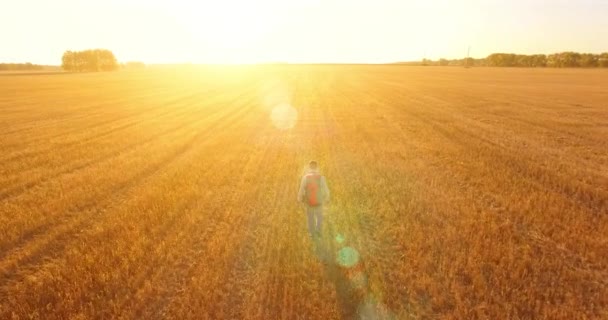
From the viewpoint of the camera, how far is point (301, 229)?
23.5 ft

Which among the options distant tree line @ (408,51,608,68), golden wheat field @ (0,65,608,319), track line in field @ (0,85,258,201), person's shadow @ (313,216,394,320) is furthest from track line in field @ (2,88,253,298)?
distant tree line @ (408,51,608,68)

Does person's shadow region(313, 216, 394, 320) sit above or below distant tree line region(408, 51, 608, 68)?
below

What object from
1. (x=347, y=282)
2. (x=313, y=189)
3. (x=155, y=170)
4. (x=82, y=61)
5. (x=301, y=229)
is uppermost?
(x=82, y=61)

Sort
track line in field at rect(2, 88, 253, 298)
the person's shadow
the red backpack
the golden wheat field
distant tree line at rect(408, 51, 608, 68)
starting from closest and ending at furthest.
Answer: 1. the person's shadow
2. the golden wheat field
3. the red backpack
4. track line in field at rect(2, 88, 253, 298)
5. distant tree line at rect(408, 51, 608, 68)

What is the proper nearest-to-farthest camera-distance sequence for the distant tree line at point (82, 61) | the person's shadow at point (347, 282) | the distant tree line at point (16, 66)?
the person's shadow at point (347, 282), the distant tree line at point (82, 61), the distant tree line at point (16, 66)

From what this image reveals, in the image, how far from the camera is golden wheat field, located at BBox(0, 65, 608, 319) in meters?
5.04

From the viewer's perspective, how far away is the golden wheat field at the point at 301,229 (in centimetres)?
504

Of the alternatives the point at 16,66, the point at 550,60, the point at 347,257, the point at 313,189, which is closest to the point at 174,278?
the point at 313,189

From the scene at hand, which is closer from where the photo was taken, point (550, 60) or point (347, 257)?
point (347, 257)

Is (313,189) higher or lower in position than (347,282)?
higher

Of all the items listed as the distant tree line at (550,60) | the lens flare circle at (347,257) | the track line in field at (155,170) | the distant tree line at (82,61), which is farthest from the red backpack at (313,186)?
the distant tree line at (82,61)

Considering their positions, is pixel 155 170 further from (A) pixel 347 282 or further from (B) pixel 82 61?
(B) pixel 82 61

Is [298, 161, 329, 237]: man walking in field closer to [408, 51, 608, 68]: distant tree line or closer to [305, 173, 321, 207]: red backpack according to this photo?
[305, 173, 321, 207]: red backpack

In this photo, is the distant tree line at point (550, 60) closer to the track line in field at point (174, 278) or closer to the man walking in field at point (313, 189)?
the man walking in field at point (313, 189)
